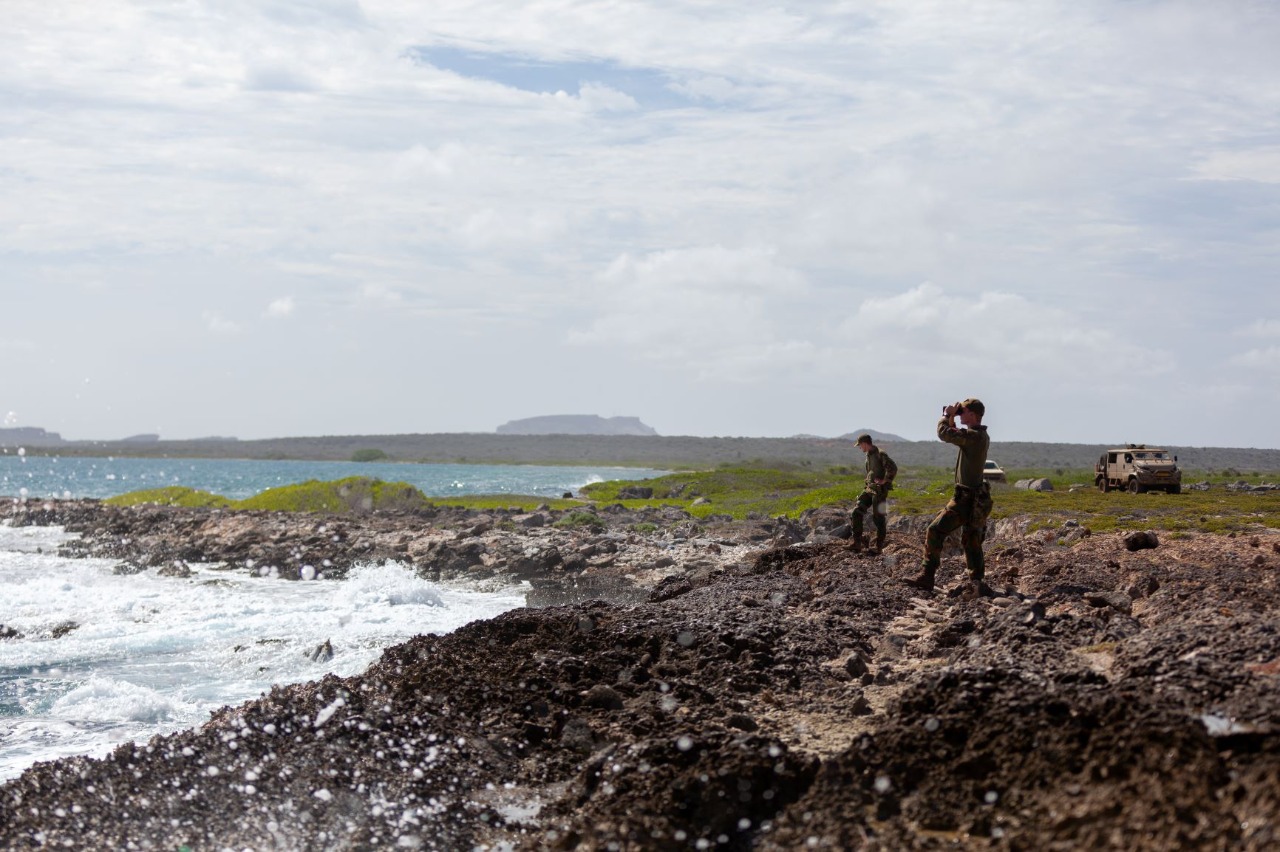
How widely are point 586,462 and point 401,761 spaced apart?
18827 centimetres

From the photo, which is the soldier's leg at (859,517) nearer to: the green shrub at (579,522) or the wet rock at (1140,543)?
the wet rock at (1140,543)

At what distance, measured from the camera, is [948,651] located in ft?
37.0

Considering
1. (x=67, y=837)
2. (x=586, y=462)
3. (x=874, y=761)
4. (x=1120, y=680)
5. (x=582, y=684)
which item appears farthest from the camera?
(x=586, y=462)

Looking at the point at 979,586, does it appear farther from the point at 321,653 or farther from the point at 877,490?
the point at 321,653

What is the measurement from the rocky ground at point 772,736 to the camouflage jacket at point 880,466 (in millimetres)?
3283

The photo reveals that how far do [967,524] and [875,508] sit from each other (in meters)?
5.13

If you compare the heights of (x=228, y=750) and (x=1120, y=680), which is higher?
(x=1120, y=680)

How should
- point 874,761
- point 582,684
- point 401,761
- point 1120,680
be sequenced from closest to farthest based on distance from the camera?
point 874,761 → point 1120,680 → point 401,761 → point 582,684

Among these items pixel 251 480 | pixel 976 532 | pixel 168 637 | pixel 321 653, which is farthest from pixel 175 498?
pixel 251 480

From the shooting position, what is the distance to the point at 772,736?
333 inches

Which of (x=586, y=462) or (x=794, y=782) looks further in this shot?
(x=586, y=462)

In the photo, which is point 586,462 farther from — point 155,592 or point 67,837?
point 67,837

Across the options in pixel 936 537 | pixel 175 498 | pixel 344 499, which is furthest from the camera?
pixel 175 498

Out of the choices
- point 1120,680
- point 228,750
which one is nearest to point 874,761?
point 1120,680
